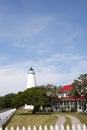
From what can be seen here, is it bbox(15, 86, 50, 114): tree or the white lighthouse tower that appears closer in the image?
bbox(15, 86, 50, 114): tree

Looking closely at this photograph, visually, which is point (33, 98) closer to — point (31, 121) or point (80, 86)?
point (80, 86)

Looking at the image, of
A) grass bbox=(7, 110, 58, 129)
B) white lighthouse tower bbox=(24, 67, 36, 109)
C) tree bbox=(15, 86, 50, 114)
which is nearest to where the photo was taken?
grass bbox=(7, 110, 58, 129)

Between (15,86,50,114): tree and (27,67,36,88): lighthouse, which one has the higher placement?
(27,67,36,88): lighthouse

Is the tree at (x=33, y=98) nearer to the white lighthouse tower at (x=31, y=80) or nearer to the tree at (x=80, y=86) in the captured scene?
the tree at (x=80, y=86)

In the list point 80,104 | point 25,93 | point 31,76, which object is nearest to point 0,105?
point 31,76

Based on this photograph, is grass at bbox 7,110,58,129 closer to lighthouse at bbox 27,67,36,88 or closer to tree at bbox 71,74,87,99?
tree at bbox 71,74,87,99

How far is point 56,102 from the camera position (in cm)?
8188

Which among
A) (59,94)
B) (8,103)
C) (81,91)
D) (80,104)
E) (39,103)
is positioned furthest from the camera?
(8,103)

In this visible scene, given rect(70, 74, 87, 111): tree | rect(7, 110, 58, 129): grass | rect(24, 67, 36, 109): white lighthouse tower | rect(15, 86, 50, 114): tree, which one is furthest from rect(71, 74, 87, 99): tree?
rect(24, 67, 36, 109): white lighthouse tower

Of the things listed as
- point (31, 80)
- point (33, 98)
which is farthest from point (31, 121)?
point (31, 80)

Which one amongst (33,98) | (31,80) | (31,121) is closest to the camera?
(31,121)

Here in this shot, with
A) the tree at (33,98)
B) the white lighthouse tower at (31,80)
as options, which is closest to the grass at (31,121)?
the tree at (33,98)

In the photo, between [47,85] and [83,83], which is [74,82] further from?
[47,85]

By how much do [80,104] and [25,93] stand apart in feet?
58.9
